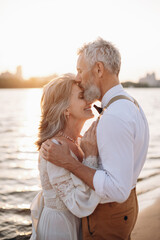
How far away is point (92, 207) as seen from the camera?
102 inches

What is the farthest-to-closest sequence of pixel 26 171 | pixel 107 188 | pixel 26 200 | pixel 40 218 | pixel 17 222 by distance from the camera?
pixel 26 171 → pixel 26 200 → pixel 17 222 → pixel 40 218 → pixel 107 188

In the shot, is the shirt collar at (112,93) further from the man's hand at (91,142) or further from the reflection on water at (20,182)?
the reflection on water at (20,182)

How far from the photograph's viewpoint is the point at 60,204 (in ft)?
9.69

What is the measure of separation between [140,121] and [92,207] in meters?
0.90

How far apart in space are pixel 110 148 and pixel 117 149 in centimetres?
6

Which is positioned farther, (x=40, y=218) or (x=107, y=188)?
(x=40, y=218)

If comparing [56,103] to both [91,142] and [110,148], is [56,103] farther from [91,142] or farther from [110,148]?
[110,148]

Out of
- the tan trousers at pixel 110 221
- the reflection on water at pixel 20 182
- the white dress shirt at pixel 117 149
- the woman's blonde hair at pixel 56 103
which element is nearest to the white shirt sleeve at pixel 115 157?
the white dress shirt at pixel 117 149

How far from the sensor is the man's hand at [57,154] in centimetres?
266

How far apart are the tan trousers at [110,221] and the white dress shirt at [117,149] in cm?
30

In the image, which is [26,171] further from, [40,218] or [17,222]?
[40,218]

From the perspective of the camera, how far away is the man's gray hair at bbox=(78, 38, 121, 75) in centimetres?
278

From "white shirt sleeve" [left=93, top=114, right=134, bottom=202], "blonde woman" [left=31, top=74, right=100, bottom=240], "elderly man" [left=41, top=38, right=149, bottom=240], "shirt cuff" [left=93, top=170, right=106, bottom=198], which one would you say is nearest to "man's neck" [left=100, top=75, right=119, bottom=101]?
"elderly man" [left=41, top=38, right=149, bottom=240]

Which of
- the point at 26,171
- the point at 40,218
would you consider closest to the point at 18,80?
the point at 26,171
